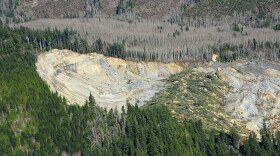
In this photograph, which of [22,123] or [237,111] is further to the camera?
[237,111]

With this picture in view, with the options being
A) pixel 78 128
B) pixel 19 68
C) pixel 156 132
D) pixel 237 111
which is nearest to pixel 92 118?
pixel 78 128

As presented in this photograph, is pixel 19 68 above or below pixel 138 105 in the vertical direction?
above

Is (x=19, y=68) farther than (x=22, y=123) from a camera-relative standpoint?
Yes

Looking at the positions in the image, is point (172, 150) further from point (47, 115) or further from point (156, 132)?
point (47, 115)

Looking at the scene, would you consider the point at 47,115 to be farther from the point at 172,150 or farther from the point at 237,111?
the point at 237,111

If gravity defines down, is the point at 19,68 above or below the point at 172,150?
above
